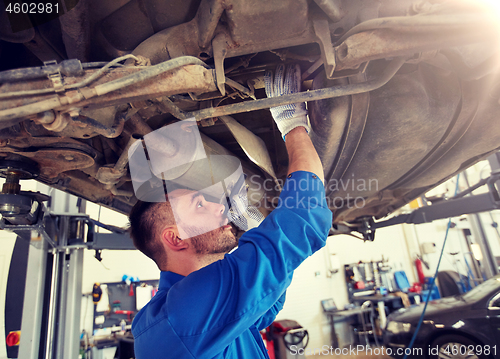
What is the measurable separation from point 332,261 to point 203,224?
21.5ft

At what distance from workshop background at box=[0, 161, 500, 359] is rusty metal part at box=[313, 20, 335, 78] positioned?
4.99m

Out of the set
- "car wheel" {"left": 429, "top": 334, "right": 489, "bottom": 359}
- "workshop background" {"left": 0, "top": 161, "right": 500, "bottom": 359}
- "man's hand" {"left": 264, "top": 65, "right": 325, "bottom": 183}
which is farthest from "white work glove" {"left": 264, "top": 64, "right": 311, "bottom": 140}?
"workshop background" {"left": 0, "top": 161, "right": 500, "bottom": 359}

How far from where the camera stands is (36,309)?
195cm

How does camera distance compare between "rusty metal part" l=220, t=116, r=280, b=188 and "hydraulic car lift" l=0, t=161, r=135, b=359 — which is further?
"hydraulic car lift" l=0, t=161, r=135, b=359

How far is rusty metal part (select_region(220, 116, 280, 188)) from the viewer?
1092mm

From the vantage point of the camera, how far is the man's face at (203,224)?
3.64 feet

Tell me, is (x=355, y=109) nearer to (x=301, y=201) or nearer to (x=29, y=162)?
(x=301, y=201)

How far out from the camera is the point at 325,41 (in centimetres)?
75

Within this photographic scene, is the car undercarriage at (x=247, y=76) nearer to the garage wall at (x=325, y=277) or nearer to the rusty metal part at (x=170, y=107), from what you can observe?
the rusty metal part at (x=170, y=107)

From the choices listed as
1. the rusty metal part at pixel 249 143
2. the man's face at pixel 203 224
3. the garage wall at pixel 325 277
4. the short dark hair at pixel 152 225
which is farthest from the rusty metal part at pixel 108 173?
the garage wall at pixel 325 277

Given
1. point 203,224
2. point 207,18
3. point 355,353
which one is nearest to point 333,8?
point 207,18

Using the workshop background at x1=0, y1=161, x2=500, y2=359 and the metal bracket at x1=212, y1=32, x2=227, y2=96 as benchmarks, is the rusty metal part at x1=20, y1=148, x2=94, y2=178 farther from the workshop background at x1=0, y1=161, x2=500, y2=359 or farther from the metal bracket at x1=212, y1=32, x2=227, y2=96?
the workshop background at x1=0, y1=161, x2=500, y2=359

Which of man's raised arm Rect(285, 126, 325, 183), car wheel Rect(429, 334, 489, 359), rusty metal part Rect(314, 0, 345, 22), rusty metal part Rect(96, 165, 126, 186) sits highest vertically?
rusty metal part Rect(314, 0, 345, 22)

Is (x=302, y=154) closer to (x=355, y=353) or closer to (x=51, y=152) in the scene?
(x=51, y=152)
